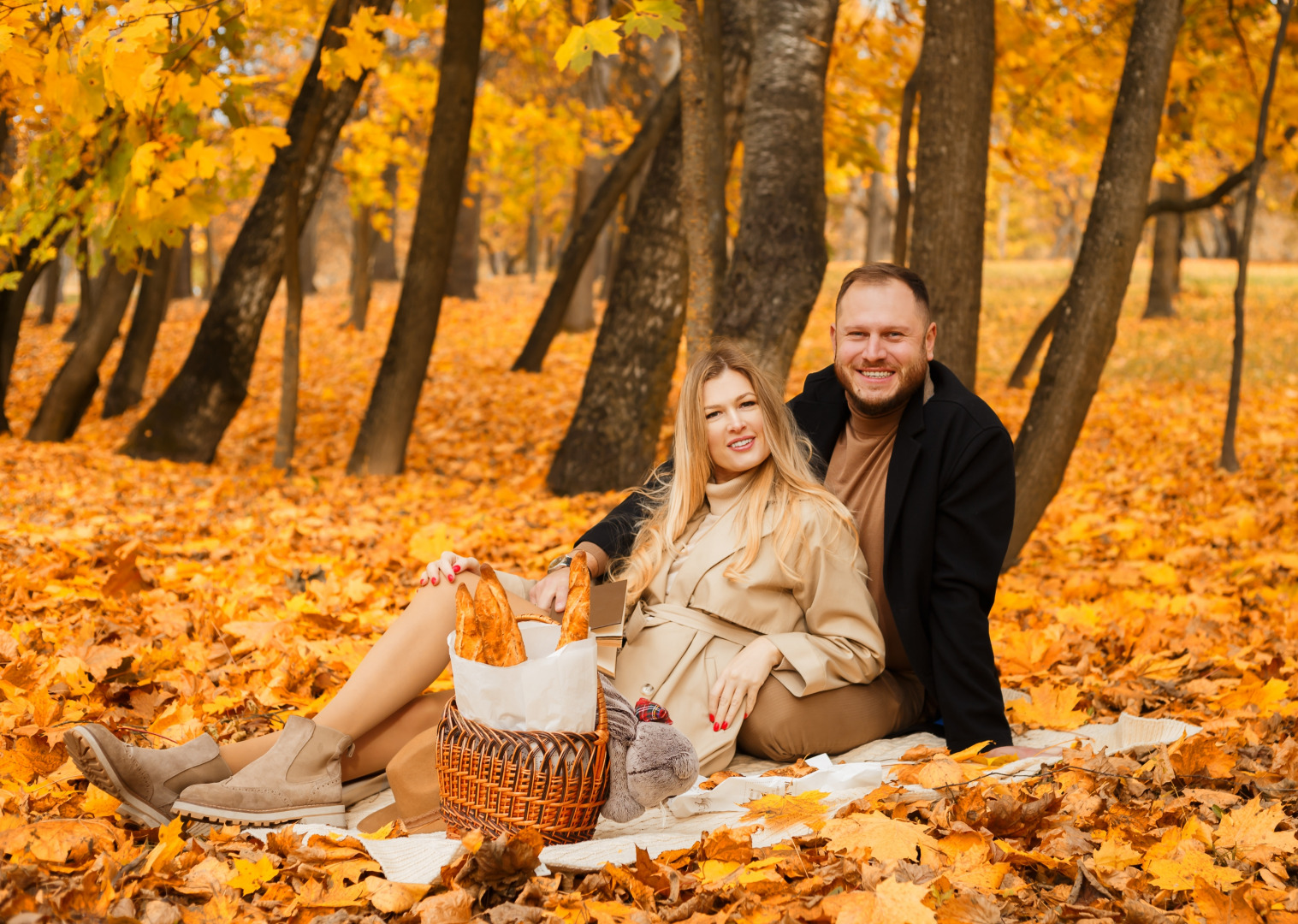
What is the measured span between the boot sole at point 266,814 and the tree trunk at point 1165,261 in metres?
14.4

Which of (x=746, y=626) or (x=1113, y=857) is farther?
(x=746, y=626)

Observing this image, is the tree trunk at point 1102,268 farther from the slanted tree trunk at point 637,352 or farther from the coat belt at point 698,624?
the slanted tree trunk at point 637,352

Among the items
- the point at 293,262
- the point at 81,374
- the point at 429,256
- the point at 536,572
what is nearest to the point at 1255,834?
the point at 536,572

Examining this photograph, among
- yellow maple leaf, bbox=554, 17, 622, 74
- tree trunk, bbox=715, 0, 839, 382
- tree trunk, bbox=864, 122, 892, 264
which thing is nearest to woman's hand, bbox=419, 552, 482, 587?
yellow maple leaf, bbox=554, 17, 622, 74

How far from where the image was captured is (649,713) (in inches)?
92.8

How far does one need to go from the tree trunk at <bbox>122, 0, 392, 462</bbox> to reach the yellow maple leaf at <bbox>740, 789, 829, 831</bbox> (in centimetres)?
682

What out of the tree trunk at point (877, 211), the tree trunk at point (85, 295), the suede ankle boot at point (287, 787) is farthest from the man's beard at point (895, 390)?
the tree trunk at point (877, 211)

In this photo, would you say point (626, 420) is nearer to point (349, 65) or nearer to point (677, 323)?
point (677, 323)

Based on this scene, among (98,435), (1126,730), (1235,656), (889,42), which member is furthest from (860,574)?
(98,435)

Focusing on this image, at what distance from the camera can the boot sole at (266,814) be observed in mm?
2352

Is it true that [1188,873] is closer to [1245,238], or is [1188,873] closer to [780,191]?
[780,191]

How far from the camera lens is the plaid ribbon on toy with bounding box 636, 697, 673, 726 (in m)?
2.35

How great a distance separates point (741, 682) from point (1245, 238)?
5638 mm

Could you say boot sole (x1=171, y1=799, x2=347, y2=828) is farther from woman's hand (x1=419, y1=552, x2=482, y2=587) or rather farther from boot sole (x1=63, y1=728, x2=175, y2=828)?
woman's hand (x1=419, y1=552, x2=482, y2=587)
